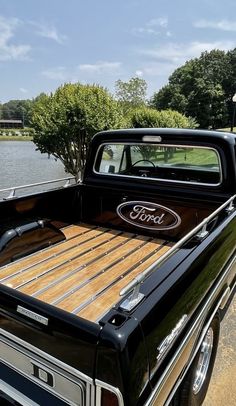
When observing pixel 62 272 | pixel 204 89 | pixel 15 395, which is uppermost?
pixel 204 89

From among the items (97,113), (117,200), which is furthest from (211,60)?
(117,200)

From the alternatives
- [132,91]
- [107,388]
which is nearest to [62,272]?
[107,388]

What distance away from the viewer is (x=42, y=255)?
3.11 metres

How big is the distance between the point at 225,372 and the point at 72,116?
891 cm

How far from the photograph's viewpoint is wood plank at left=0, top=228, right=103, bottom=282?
278cm

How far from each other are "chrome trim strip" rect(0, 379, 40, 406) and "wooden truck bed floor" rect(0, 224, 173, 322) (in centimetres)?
63

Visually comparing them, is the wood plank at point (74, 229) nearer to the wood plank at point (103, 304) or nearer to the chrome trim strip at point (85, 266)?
the chrome trim strip at point (85, 266)

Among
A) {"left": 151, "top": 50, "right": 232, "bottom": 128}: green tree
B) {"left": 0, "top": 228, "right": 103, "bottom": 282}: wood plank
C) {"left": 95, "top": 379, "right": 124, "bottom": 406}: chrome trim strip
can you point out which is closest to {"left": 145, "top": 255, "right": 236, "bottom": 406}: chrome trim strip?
{"left": 95, "top": 379, "right": 124, "bottom": 406}: chrome trim strip

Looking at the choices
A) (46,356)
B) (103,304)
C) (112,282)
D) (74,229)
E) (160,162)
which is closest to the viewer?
(46,356)

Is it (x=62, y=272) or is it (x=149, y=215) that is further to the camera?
(x=149, y=215)

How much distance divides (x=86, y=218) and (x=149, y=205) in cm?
89

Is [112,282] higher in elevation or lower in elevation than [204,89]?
lower

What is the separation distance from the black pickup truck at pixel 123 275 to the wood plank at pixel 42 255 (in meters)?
0.02

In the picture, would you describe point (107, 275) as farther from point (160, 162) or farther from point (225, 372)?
point (160, 162)
